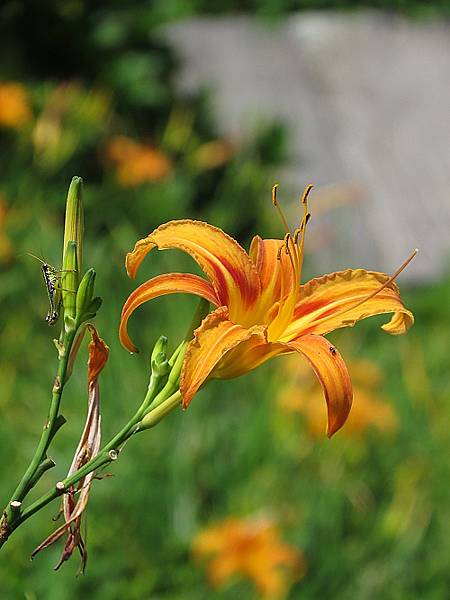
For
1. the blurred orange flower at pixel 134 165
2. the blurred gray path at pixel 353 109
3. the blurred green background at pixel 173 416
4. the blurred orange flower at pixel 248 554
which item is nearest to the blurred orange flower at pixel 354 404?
the blurred green background at pixel 173 416

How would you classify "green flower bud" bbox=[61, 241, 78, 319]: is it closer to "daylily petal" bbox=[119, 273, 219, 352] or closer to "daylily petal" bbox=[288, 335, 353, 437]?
"daylily petal" bbox=[119, 273, 219, 352]

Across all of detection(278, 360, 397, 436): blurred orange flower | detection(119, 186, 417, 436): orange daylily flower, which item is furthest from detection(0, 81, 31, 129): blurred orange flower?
detection(119, 186, 417, 436): orange daylily flower

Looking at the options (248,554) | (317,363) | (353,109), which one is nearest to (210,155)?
(353,109)

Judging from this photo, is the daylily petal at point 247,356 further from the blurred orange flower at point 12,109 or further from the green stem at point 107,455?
the blurred orange flower at point 12,109

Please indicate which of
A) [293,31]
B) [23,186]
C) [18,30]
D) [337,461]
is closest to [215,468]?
[337,461]

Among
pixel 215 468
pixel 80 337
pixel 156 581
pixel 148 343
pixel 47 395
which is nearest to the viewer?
pixel 80 337

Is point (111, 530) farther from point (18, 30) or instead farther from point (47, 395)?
point (18, 30)

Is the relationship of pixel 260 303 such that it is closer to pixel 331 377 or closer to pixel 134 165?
pixel 331 377
